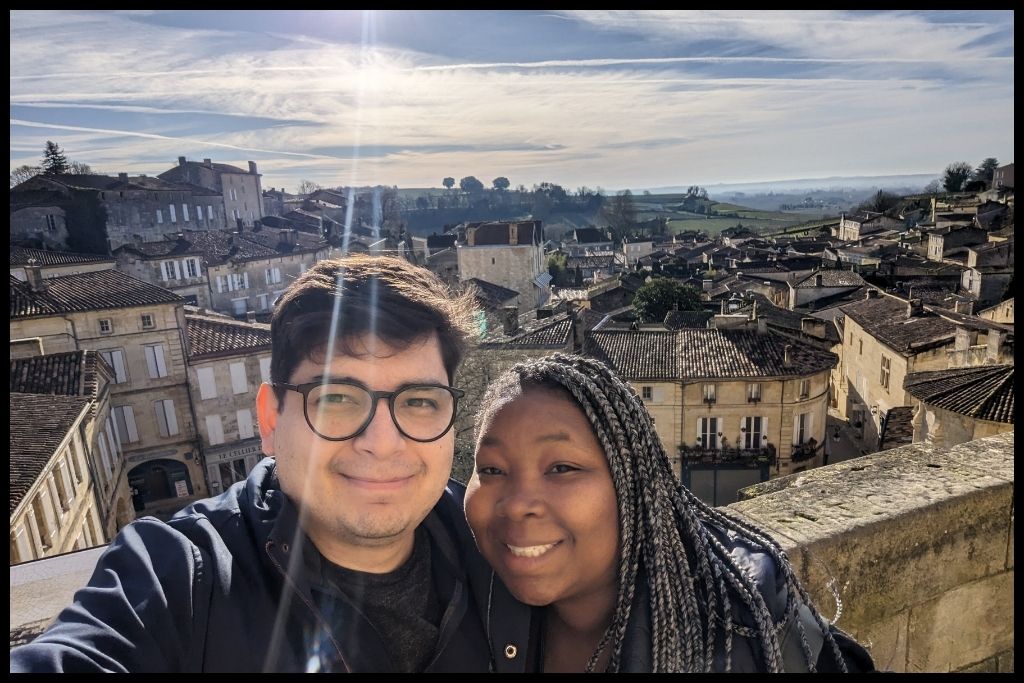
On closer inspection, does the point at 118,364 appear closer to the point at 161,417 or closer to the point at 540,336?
the point at 161,417

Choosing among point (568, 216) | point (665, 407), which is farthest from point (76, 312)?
point (568, 216)

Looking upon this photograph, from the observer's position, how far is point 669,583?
1.64 metres

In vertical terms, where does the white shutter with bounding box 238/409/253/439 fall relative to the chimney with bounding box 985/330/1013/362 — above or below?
below

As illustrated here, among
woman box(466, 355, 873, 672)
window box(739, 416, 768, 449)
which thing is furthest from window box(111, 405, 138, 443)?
woman box(466, 355, 873, 672)

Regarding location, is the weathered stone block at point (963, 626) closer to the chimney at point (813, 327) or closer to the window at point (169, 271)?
the chimney at point (813, 327)

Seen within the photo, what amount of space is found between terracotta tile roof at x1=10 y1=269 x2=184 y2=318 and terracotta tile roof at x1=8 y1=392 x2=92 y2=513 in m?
5.77

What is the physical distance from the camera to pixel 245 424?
18.5 m

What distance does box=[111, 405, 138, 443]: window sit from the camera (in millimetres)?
17172

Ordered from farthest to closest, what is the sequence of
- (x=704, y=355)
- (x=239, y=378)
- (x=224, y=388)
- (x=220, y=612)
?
(x=239, y=378) → (x=224, y=388) → (x=704, y=355) → (x=220, y=612)

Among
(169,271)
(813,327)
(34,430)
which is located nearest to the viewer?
(34,430)

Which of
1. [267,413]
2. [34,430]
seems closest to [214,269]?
[34,430]

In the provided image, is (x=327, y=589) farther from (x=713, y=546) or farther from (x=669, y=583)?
(x=713, y=546)

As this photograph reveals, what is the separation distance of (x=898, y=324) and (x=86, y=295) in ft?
75.8

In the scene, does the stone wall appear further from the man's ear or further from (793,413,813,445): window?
(793,413,813,445): window
